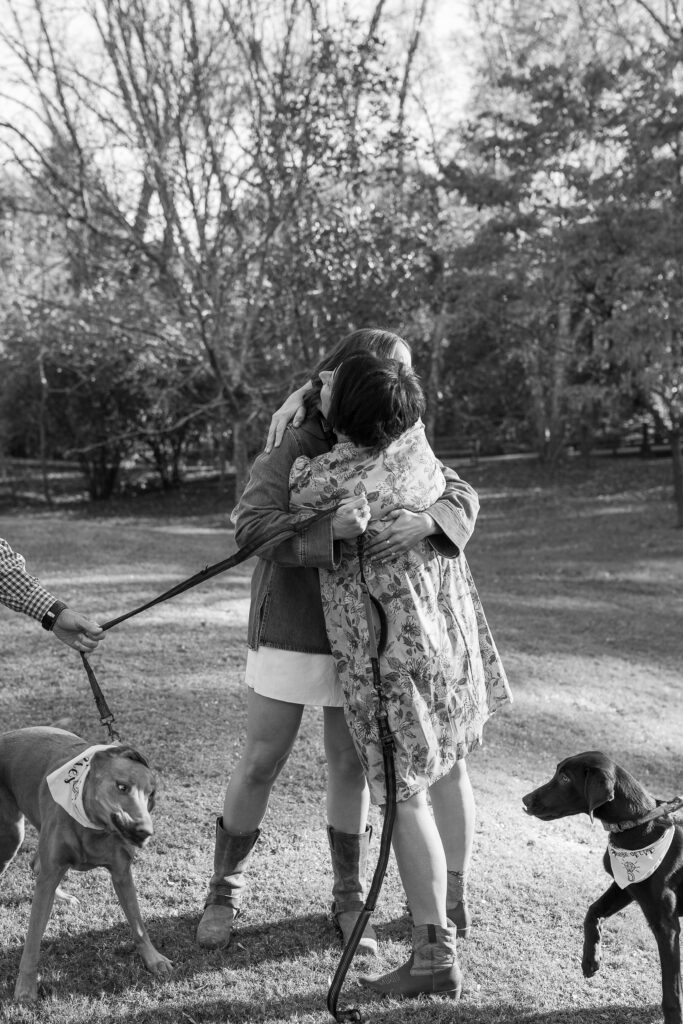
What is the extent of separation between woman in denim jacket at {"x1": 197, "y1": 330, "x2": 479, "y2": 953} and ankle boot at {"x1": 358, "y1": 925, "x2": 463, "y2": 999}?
29 centimetres

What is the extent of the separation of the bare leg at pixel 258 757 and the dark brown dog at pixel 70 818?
43 cm

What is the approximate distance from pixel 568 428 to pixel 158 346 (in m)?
14.0

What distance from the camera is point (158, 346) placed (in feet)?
51.9

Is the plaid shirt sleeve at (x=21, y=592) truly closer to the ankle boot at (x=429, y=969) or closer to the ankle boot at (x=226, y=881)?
the ankle boot at (x=226, y=881)

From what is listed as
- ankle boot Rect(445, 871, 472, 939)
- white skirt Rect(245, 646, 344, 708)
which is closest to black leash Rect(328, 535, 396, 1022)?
white skirt Rect(245, 646, 344, 708)

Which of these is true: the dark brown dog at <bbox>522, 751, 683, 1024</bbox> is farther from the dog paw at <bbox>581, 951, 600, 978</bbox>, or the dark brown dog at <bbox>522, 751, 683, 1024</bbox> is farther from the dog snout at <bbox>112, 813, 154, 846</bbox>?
the dog snout at <bbox>112, 813, 154, 846</bbox>

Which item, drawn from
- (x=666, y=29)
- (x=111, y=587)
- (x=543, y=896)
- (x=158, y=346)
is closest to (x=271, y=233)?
(x=158, y=346)

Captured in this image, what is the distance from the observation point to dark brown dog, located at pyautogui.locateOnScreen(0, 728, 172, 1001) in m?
2.86

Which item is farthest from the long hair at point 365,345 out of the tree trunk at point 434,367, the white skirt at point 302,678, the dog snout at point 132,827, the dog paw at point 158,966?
the tree trunk at point 434,367

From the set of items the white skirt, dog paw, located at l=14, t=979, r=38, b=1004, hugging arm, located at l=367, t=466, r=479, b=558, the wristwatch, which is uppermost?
hugging arm, located at l=367, t=466, r=479, b=558

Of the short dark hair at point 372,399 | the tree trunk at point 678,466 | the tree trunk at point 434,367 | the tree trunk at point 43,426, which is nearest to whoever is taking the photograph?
the short dark hair at point 372,399

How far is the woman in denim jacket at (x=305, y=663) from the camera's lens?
314 centimetres

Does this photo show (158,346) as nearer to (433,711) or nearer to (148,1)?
(148,1)

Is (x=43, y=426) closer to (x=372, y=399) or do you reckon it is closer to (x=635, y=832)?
(x=372, y=399)
